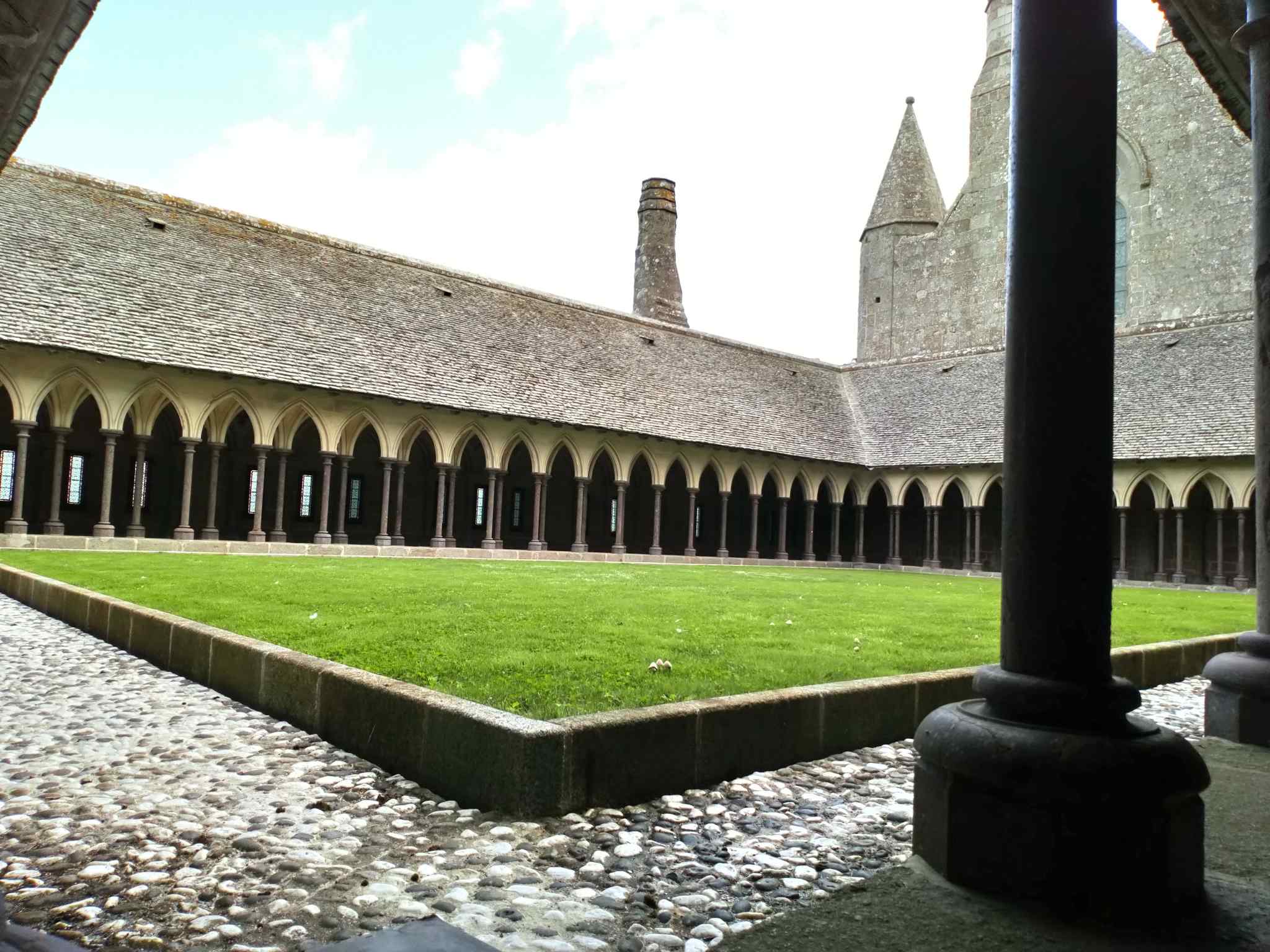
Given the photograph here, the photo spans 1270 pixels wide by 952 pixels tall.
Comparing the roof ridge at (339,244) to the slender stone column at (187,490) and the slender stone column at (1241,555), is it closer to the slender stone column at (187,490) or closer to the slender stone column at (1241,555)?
the slender stone column at (187,490)

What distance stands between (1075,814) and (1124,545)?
95.5ft

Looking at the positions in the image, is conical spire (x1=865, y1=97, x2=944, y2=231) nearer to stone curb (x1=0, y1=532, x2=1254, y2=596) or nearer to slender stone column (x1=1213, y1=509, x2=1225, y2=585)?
stone curb (x1=0, y1=532, x2=1254, y2=596)

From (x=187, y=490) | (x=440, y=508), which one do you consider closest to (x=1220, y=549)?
(x=440, y=508)

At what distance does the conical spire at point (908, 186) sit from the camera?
41312 mm

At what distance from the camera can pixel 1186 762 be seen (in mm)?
2629

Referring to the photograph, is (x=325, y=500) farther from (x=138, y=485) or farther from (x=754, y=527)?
(x=754, y=527)

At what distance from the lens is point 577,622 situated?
766 cm

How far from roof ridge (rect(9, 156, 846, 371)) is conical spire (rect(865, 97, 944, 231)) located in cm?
1050

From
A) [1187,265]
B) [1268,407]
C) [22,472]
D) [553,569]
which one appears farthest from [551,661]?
[1187,265]

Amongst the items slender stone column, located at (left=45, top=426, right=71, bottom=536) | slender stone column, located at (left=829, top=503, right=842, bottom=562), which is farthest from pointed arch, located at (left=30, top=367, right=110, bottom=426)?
slender stone column, located at (left=829, top=503, right=842, bottom=562)

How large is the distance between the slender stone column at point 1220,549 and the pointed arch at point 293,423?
22126mm

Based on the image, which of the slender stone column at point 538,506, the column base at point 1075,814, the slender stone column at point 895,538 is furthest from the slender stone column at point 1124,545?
the column base at point 1075,814

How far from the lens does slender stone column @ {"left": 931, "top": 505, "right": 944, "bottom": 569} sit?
Result: 30781 mm

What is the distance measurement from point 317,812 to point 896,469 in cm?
3026
